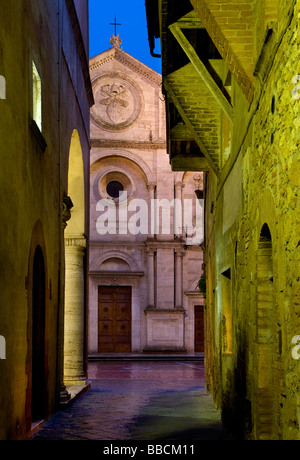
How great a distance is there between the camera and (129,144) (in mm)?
28875

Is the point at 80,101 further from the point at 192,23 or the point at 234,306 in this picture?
the point at 234,306

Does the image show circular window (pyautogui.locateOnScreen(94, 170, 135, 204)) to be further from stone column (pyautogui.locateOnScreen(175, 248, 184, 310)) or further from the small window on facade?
the small window on facade

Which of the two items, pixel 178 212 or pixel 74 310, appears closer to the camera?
pixel 74 310

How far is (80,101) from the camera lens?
587 inches

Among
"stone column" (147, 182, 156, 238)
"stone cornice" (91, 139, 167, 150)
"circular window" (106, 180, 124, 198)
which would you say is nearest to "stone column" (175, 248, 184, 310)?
"stone column" (147, 182, 156, 238)

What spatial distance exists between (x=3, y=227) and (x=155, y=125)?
2355 centimetres

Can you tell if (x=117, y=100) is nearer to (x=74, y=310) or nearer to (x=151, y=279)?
(x=151, y=279)

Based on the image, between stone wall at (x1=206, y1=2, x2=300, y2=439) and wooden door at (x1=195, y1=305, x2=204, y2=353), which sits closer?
stone wall at (x1=206, y1=2, x2=300, y2=439)

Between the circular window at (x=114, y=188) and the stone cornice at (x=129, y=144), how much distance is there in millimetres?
1655
